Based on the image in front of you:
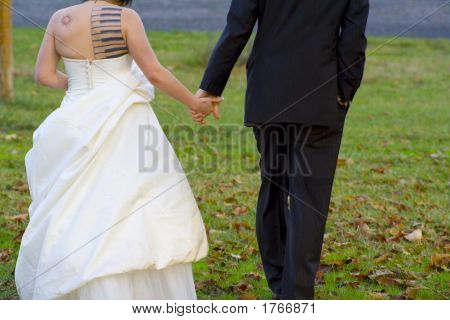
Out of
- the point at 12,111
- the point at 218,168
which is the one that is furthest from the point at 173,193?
the point at 12,111

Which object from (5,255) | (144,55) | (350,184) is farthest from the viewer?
(350,184)

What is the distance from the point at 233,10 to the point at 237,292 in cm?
171

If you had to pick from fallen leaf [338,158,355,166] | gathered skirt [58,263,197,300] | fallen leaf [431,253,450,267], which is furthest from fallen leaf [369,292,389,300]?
fallen leaf [338,158,355,166]

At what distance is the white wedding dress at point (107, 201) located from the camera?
4297mm

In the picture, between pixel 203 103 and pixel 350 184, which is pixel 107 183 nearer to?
pixel 203 103

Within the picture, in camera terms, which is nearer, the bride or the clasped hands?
the bride

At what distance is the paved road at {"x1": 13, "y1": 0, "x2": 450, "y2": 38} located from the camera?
19.1m

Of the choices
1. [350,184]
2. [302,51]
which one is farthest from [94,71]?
[350,184]

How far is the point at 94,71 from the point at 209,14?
1697 centimetres

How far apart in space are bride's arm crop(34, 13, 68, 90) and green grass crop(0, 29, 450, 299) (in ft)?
4.38

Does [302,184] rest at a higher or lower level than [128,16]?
lower

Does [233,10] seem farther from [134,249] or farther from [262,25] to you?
[134,249]

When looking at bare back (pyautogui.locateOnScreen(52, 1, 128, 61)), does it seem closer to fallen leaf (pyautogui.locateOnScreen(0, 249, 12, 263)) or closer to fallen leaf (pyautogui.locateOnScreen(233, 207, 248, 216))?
fallen leaf (pyautogui.locateOnScreen(0, 249, 12, 263))

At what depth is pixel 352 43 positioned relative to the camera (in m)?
4.50
